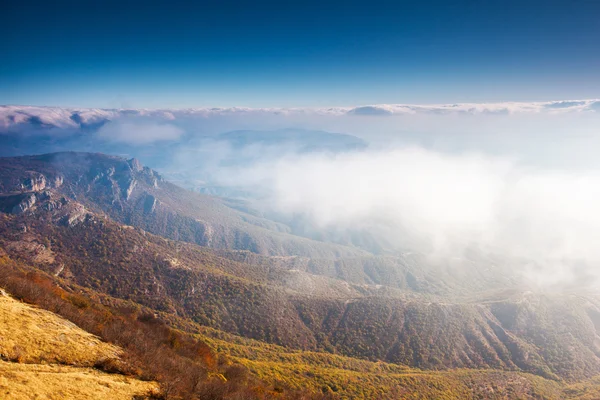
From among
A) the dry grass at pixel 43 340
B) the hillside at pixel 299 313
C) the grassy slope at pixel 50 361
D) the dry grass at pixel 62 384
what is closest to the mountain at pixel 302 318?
the hillside at pixel 299 313

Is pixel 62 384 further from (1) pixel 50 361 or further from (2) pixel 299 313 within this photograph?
(2) pixel 299 313

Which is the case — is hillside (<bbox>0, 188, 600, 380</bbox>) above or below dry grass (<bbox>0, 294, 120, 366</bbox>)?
below

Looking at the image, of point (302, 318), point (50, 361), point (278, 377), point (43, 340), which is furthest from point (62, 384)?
point (302, 318)

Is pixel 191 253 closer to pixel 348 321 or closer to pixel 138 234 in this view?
pixel 138 234

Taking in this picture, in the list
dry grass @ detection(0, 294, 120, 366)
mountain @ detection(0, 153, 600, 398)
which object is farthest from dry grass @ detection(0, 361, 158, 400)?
mountain @ detection(0, 153, 600, 398)

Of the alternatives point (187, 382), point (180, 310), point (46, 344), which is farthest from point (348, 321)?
point (46, 344)

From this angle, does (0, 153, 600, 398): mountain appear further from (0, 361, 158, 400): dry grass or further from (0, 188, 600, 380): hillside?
(0, 361, 158, 400): dry grass
